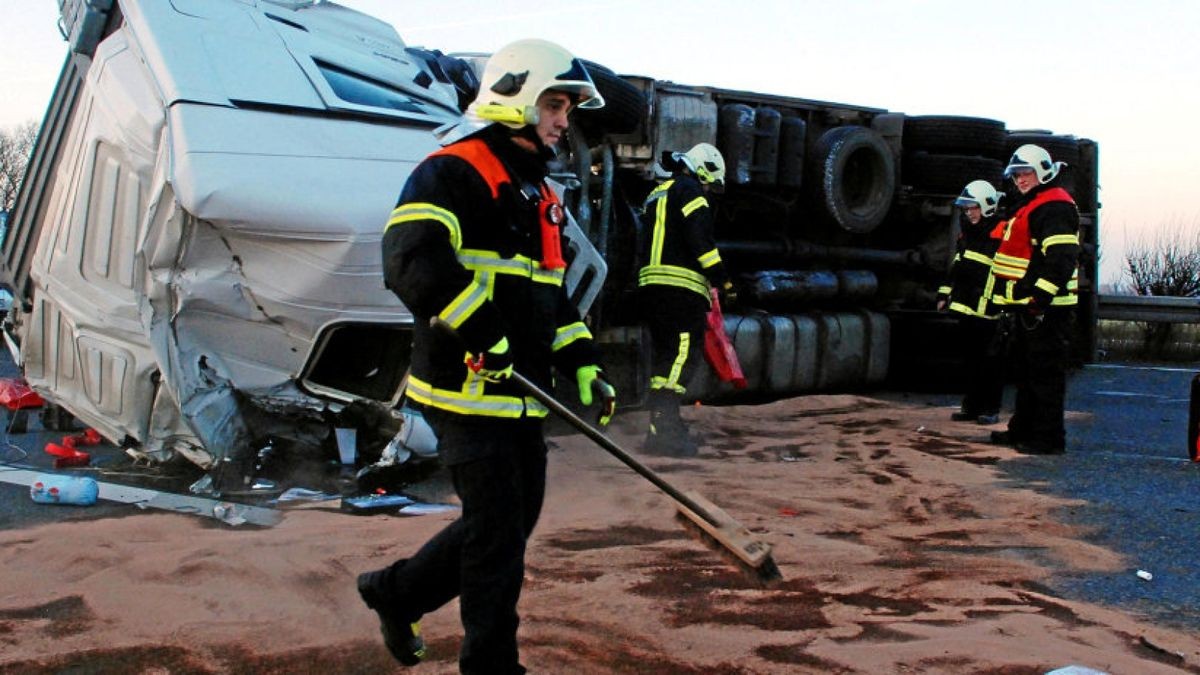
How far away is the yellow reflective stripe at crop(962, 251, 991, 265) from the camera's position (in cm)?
916

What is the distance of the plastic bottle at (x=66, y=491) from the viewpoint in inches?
215

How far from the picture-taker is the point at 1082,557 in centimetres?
480

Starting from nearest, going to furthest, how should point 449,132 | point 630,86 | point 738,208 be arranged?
point 449,132 → point 630,86 → point 738,208

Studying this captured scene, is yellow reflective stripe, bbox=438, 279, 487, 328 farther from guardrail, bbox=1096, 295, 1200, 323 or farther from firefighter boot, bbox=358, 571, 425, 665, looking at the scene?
guardrail, bbox=1096, 295, 1200, 323

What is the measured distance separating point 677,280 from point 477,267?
444cm

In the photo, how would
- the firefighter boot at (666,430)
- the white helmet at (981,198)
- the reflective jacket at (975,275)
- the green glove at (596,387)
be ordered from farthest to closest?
the white helmet at (981,198) → the reflective jacket at (975,275) → the firefighter boot at (666,430) → the green glove at (596,387)

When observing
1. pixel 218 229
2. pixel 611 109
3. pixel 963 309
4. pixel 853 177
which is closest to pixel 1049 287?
pixel 963 309

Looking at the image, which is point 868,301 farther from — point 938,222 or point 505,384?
point 505,384

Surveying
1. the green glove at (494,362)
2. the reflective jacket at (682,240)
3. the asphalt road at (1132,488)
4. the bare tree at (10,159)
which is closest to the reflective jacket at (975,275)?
the asphalt road at (1132,488)

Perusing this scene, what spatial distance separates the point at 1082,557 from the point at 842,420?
428 centimetres

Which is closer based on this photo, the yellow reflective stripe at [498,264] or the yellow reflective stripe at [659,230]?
the yellow reflective stripe at [498,264]

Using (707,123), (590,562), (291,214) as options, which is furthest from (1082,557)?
(707,123)

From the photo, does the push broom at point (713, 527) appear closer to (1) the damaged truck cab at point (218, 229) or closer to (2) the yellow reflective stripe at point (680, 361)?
(1) the damaged truck cab at point (218, 229)

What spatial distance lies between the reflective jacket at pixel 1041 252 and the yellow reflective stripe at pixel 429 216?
5.27 meters
